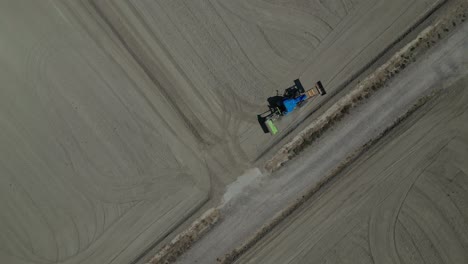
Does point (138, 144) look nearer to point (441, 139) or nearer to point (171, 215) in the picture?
point (171, 215)

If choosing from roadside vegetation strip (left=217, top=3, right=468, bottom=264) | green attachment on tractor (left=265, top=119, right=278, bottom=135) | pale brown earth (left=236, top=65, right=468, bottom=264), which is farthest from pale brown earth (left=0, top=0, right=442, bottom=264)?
pale brown earth (left=236, top=65, right=468, bottom=264)

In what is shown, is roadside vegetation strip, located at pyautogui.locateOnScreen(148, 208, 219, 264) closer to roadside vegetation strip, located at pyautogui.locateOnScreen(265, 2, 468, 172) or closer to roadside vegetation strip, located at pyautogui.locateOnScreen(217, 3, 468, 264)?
roadside vegetation strip, located at pyautogui.locateOnScreen(217, 3, 468, 264)

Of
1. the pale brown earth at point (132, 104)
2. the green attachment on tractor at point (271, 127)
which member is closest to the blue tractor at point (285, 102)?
the green attachment on tractor at point (271, 127)

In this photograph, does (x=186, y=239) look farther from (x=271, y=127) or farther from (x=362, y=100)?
(x=362, y=100)

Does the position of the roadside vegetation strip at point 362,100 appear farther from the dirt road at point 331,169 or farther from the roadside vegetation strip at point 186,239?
the roadside vegetation strip at point 186,239

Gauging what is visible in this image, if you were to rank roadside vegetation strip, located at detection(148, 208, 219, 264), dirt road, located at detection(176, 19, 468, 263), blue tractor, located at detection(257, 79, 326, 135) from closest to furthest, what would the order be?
1. blue tractor, located at detection(257, 79, 326, 135)
2. dirt road, located at detection(176, 19, 468, 263)
3. roadside vegetation strip, located at detection(148, 208, 219, 264)

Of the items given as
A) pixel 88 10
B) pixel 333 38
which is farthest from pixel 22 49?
pixel 333 38
